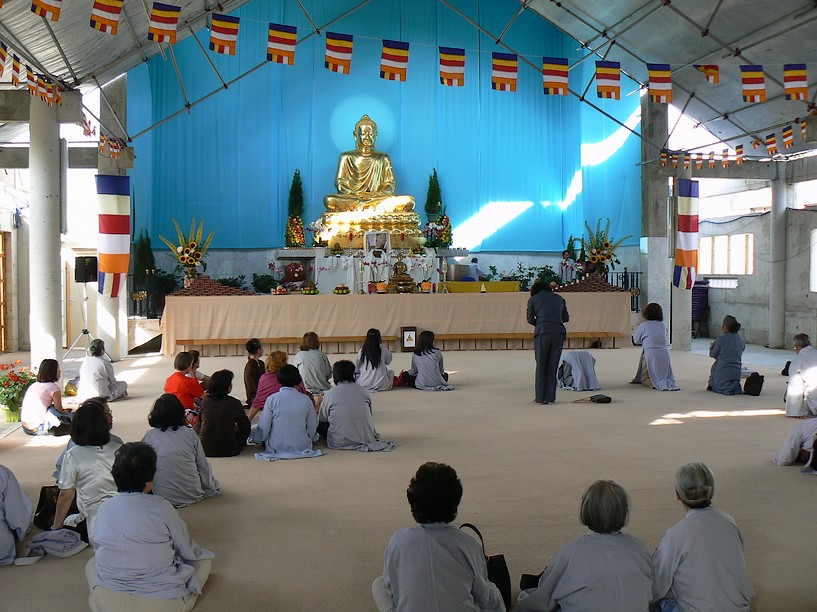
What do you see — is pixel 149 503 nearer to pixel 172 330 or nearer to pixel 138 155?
pixel 172 330

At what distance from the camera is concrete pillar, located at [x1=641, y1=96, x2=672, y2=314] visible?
1485 centimetres

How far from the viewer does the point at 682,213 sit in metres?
13.2

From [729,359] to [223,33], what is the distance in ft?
22.4

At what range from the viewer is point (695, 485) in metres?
3.03

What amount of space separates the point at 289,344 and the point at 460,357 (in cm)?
283

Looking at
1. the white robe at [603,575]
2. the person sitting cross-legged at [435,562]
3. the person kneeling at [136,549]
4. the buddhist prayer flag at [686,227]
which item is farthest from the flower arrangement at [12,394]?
the buddhist prayer flag at [686,227]

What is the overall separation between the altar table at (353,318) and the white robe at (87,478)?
888 cm

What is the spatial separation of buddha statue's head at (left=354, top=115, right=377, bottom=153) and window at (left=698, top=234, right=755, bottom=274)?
770cm

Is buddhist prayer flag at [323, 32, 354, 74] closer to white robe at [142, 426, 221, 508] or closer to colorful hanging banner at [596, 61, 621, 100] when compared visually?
colorful hanging banner at [596, 61, 621, 100]

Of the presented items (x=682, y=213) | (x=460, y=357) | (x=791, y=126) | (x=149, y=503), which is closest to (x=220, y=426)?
(x=149, y=503)

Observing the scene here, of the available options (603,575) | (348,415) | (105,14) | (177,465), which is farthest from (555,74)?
(603,575)

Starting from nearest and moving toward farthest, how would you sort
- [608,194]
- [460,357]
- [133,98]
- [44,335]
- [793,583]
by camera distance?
[793,583] < [44,335] < [460,357] < [133,98] < [608,194]

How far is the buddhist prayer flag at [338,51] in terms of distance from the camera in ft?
32.4

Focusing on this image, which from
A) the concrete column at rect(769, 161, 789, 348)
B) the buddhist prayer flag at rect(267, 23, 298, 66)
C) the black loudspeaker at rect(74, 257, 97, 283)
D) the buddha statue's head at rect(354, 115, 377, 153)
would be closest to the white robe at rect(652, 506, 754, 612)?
the buddhist prayer flag at rect(267, 23, 298, 66)
